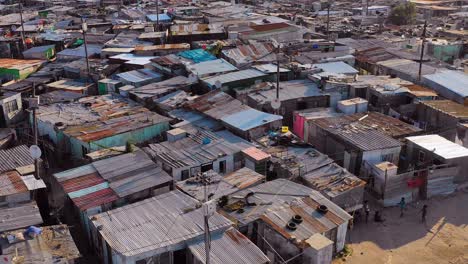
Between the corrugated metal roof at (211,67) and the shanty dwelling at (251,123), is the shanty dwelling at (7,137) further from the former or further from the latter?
the corrugated metal roof at (211,67)

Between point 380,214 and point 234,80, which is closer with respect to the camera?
point 380,214

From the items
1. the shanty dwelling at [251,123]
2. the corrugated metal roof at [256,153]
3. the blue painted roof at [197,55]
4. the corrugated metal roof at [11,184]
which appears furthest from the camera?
the blue painted roof at [197,55]

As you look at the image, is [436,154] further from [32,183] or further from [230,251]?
[32,183]

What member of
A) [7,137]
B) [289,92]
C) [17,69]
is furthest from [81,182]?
[17,69]

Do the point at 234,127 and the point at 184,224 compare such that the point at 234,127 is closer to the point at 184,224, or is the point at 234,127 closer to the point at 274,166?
the point at 274,166

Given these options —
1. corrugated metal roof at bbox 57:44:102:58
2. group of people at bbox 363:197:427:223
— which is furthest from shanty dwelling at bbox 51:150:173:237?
corrugated metal roof at bbox 57:44:102:58

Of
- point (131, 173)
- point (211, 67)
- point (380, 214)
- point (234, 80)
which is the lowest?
point (380, 214)

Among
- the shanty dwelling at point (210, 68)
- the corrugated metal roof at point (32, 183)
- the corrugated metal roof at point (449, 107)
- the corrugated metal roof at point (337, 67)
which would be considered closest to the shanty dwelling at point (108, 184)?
the corrugated metal roof at point (32, 183)
